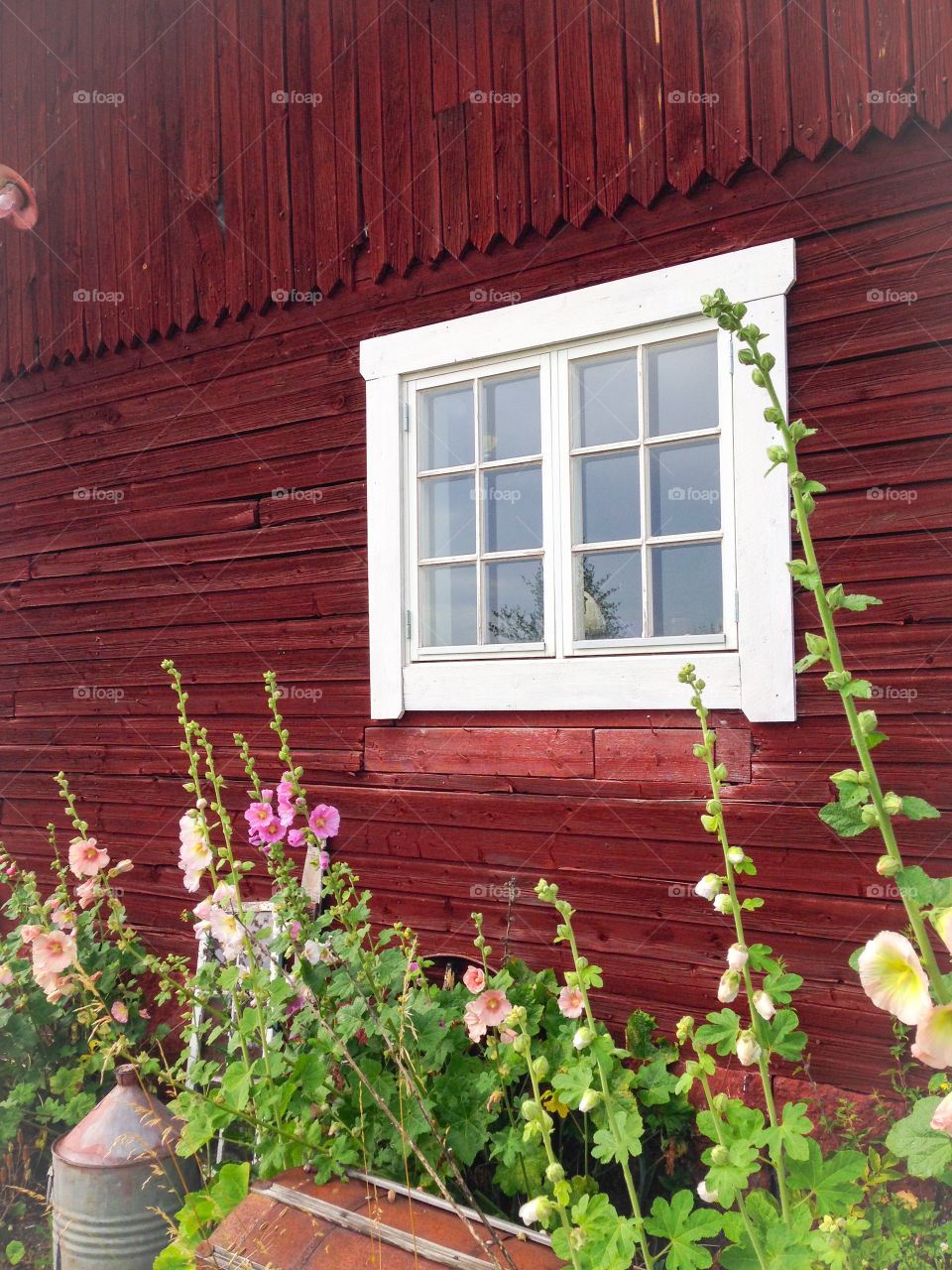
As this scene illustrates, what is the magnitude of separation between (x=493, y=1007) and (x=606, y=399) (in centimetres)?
224

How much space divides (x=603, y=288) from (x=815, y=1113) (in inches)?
116

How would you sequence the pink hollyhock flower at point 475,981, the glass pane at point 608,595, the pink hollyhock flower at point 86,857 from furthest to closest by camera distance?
the glass pane at point 608,595 < the pink hollyhock flower at point 86,857 < the pink hollyhock flower at point 475,981

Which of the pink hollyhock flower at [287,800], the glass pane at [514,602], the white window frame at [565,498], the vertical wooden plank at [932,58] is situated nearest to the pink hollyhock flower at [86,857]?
the pink hollyhock flower at [287,800]

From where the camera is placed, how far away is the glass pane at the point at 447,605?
406 cm

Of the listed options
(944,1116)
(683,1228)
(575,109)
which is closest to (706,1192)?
(683,1228)

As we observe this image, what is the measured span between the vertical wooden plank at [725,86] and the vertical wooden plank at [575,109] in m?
0.46

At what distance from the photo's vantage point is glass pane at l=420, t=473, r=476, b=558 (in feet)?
13.4

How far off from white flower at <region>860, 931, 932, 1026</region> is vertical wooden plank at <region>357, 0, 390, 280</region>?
3.75m

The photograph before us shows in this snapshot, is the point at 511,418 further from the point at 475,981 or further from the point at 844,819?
the point at 844,819

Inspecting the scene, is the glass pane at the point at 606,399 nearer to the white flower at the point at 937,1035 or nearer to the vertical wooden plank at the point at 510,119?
the vertical wooden plank at the point at 510,119

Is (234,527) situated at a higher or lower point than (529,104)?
lower

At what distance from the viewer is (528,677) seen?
380 centimetres

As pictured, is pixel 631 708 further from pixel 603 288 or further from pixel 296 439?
pixel 296 439

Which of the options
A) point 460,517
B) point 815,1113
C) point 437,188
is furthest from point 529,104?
point 815,1113
